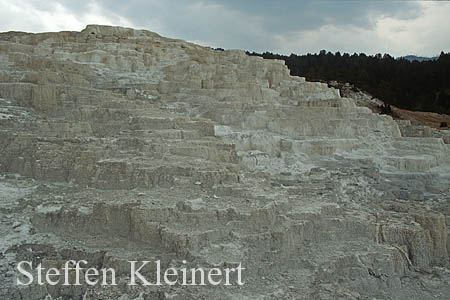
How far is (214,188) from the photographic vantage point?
7.55m

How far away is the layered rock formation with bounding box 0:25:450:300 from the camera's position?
6137 mm

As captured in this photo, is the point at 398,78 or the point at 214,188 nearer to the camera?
the point at 214,188

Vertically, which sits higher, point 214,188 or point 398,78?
point 398,78

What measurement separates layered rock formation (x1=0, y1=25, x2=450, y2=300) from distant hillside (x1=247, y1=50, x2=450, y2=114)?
22.6m

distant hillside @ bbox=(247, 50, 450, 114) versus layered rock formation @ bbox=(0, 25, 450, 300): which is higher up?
distant hillside @ bbox=(247, 50, 450, 114)

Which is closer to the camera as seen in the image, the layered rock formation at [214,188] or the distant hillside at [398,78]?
the layered rock formation at [214,188]

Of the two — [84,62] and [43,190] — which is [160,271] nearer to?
[43,190]

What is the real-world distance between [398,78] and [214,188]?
34.6 metres

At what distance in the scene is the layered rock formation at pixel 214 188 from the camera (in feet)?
20.1

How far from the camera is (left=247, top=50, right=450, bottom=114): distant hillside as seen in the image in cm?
3338

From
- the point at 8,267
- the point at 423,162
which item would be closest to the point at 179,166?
the point at 8,267

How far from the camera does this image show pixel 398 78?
122 ft

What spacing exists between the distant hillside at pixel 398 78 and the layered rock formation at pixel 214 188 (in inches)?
891

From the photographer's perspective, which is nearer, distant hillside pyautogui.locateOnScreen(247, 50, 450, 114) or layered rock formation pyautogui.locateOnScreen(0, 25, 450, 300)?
layered rock formation pyautogui.locateOnScreen(0, 25, 450, 300)
